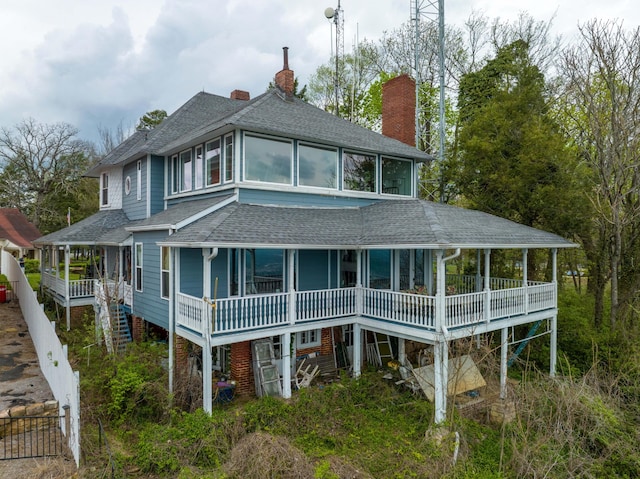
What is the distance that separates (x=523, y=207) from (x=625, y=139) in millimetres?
4173

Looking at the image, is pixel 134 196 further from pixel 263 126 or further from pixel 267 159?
pixel 263 126

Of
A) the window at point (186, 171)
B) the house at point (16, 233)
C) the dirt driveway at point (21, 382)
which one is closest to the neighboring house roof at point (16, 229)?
the house at point (16, 233)

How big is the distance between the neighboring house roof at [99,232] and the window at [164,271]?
345 centimetres

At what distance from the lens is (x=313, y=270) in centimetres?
1282

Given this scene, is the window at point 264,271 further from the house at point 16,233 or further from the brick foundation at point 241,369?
the house at point 16,233

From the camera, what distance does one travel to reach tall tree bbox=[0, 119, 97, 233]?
3712 cm

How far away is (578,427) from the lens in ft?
32.2

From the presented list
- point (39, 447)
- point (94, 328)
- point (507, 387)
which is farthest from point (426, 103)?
point (39, 447)

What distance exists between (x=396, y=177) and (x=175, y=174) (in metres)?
8.42

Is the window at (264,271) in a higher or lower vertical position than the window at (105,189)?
lower

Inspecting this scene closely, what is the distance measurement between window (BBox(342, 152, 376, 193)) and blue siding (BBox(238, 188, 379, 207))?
19.8 inches

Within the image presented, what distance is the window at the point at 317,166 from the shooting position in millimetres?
13008

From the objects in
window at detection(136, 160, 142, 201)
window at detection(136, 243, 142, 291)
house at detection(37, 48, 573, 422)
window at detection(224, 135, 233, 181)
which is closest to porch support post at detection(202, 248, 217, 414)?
house at detection(37, 48, 573, 422)

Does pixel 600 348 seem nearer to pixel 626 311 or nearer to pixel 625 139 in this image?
pixel 626 311
